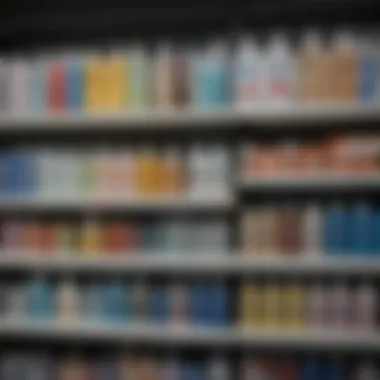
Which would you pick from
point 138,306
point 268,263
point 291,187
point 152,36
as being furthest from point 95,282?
point 152,36

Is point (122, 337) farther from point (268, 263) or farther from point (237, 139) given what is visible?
point (237, 139)

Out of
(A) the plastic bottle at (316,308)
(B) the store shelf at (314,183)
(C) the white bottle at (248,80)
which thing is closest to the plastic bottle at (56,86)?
(C) the white bottle at (248,80)

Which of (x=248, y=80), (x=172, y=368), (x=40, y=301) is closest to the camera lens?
(x=248, y=80)

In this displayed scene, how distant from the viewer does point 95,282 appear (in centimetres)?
293

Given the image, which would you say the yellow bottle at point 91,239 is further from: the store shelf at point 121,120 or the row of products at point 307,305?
the row of products at point 307,305

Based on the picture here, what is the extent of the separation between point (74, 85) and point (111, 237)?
704mm

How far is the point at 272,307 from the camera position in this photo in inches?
107

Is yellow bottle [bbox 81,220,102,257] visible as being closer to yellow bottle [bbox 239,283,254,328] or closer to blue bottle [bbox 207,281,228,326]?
blue bottle [bbox 207,281,228,326]

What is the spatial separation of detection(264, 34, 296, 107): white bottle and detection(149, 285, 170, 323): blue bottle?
945mm

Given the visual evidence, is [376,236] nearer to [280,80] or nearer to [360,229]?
[360,229]

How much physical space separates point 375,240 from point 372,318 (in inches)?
12.6

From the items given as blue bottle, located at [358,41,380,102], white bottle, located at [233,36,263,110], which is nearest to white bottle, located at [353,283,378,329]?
blue bottle, located at [358,41,380,102]

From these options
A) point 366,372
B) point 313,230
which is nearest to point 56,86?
point 313,230

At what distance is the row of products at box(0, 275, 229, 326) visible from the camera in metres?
2.78
